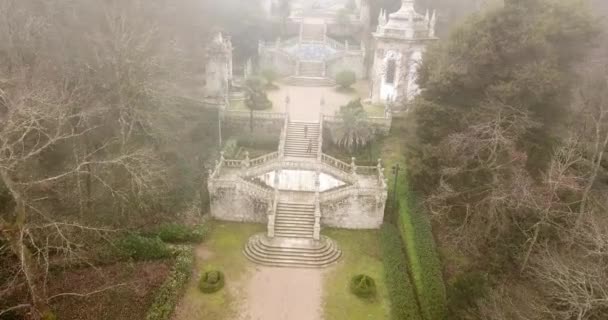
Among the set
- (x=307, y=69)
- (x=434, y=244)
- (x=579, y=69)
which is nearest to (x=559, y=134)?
(x=579, y=69)

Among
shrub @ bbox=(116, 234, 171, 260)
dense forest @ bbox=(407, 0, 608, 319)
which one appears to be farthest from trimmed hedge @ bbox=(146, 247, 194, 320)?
dense forest @ bbox=(407, 0, 608, 319)

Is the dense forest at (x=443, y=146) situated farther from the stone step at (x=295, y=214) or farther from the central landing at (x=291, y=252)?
the stone step at (x=295, y=214)

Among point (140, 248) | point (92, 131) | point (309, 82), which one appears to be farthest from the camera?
point (309, 82)

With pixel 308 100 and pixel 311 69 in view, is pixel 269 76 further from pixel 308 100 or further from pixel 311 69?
pixel 311 69

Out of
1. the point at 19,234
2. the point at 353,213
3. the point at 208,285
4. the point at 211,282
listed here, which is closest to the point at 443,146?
the point at 353,213

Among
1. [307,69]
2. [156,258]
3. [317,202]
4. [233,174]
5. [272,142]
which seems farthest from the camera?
[307,69]

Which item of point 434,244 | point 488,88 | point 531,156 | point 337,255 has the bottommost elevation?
point 337,255

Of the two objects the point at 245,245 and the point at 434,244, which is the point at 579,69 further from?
the point at 245,245
